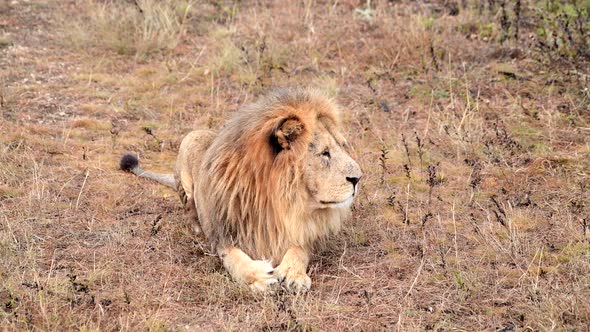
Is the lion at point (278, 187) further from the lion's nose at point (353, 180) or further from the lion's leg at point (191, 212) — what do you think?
the lion's leg at point (191, 212)

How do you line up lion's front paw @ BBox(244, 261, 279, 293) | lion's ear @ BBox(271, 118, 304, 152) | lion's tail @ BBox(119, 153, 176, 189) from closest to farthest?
lion's front paw @ BBox(244, 261, 279, 293), lion's ear @ BBox(271, 118, 304, 152), lion's tail @ BBox(119, 153, 176, 189)

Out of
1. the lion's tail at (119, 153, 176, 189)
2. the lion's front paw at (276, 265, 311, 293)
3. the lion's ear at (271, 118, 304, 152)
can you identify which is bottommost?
the lion's tail at (119, 153, 176, 189)

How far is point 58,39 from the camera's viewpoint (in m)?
9.88

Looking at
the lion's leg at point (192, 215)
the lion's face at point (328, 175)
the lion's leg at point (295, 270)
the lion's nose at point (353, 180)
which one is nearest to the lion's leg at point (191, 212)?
the lion's leg at point (192, 215)

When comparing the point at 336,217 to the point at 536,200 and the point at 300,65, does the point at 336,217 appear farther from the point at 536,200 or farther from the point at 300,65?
the point at 300,65

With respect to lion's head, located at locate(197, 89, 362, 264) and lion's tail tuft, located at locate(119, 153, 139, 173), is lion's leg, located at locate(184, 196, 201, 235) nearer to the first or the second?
lion's head, located at locate(197, 89, 362, 264)

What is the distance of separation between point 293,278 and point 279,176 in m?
0.58

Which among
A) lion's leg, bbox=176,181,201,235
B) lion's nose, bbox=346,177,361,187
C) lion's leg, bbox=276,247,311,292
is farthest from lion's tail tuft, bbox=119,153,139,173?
lion's nose, bbox=346,177,361,187

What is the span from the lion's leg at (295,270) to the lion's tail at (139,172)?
1827mm

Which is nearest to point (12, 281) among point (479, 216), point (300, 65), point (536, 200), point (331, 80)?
point (479, 216)

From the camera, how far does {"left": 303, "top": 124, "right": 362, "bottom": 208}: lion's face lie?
4676 millimetres

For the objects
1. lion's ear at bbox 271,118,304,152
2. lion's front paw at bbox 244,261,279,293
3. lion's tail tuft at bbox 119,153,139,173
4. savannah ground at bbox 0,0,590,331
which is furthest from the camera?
lion's tail tuft at bbox 119,153,139,173

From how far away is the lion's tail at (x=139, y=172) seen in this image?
6430mm

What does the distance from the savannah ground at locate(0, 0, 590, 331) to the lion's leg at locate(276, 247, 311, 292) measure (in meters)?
0.16
